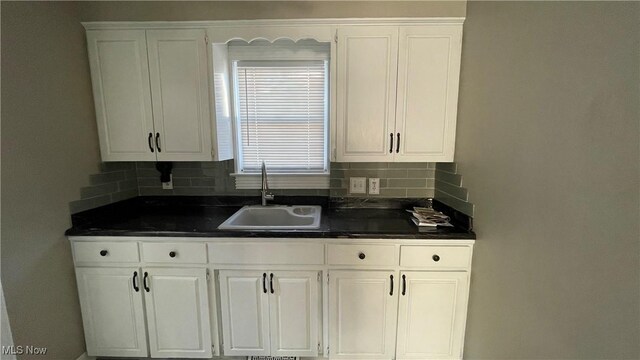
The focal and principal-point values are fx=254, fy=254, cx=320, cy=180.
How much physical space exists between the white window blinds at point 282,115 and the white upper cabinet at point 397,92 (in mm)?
441

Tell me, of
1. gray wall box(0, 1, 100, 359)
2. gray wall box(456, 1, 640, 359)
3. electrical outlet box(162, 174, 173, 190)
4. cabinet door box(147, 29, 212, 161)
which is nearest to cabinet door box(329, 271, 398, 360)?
gray wall box(456, 1, 640, 359)

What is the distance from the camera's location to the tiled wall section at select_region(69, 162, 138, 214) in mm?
1684

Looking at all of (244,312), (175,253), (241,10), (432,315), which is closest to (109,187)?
(175,253)

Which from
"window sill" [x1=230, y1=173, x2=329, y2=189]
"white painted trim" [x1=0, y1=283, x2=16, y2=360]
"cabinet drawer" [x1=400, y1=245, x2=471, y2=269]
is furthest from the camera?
"window sill" [x1=230, y1=173, x2=329, y2=189]

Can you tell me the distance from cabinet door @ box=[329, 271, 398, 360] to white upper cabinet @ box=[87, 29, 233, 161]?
1258mm

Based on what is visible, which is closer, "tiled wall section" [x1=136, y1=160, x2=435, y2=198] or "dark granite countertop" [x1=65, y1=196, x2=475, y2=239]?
"dark granite countertop" [x1=65, y1=196, x2=475, y2=239]

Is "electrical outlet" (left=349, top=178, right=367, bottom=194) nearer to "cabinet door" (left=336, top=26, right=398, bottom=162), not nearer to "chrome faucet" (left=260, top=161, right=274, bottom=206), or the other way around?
"cabinet door" (left=336, top=26, right=398, bottom=162)

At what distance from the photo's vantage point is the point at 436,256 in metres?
1.54

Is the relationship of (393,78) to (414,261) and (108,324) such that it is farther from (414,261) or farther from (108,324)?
(108,324)

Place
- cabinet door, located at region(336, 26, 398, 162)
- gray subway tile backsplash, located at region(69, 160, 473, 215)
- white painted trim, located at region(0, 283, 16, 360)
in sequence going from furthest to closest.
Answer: gray subway tile backsplash, located at region(69, 160, 473, 215)
cabinet door, located at region(336, 26, 398, 162)
white painted trim, located at region(0, 283, 16, 360)

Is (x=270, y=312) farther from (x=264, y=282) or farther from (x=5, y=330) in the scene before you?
(x=5, y=330)

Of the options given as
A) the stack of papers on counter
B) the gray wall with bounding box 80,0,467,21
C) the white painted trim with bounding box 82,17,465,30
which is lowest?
the stack of papers on counter

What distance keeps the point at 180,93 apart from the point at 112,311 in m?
1.50

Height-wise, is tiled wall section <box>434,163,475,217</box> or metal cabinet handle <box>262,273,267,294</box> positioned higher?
tiled wall section <box>434,163,475,217</box>
